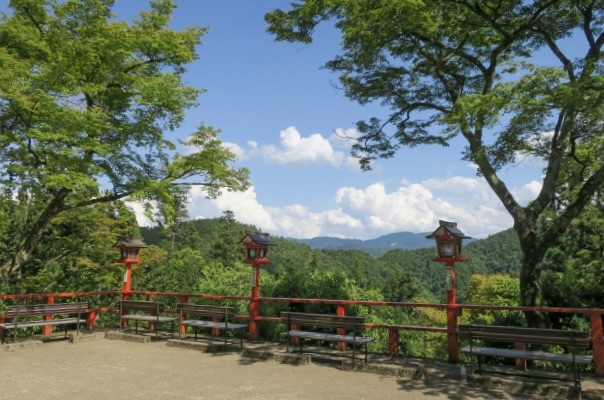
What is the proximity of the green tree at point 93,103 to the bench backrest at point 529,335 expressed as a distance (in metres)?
7.73

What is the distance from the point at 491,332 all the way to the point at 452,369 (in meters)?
1.22

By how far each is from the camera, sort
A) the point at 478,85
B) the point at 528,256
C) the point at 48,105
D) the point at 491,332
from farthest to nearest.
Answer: the point at 478,85 → the point at 48,105 → the point at 528,256 → the point at 491,332

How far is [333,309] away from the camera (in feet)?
34.8

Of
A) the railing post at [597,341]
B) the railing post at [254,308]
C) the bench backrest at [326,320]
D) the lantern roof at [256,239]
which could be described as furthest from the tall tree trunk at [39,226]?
the railing post at [597,341]

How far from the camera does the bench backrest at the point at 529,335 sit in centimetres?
533

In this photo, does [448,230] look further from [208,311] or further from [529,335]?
[208,311]

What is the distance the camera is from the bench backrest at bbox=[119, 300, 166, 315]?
32.3ft

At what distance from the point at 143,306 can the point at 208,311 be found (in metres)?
2.17

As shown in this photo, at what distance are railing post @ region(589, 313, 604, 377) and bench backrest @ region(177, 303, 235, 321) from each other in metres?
6.07

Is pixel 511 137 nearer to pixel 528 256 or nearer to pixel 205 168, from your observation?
pixel 528 256

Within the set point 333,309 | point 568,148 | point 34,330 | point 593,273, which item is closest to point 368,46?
point 568,148

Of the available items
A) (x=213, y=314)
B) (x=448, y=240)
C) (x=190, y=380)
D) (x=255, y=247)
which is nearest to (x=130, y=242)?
(x=213, y=314)

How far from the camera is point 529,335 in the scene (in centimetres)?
570

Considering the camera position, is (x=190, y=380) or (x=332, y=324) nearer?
(x=190, y=380)
